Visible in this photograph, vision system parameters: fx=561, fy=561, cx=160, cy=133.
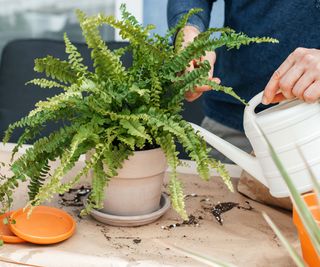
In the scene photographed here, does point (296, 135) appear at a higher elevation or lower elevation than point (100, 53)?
lower

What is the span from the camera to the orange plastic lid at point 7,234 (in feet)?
3.13

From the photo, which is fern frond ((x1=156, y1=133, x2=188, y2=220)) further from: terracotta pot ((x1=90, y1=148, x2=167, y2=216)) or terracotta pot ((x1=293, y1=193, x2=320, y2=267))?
terracotta pot ((x1=293, y1=193, x2=320, y2=267))

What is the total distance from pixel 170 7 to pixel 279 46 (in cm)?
32

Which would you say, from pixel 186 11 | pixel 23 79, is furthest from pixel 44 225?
pixel 23 79

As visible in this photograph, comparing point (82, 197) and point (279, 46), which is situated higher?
point (279, 46)

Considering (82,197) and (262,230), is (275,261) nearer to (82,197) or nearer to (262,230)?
(262,230)

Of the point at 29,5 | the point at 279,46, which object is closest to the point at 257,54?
the point at 279,46

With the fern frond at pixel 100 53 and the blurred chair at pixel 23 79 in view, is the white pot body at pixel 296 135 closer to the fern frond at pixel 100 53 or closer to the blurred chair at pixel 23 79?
the fern frond at pixel 100 53

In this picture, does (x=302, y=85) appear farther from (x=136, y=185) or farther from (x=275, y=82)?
(x=136, y=185)

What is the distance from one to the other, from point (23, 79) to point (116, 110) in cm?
134

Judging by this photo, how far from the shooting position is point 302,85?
98 centimetres

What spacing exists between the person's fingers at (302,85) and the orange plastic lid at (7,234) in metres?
0.54

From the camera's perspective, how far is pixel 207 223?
1.10 meters

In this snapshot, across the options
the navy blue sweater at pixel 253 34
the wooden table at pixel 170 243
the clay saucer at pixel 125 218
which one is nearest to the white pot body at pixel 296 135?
the wooden table at pixel 170 243
